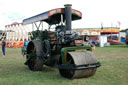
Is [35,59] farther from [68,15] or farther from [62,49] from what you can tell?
[68,15]

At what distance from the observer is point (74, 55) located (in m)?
4.54

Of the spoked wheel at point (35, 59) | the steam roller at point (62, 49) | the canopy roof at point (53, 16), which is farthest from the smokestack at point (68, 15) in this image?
the spoked wheel at point (35, 59)

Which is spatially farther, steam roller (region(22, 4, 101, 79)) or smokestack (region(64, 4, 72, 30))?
smokestack (region(64, 4, 72, 30))

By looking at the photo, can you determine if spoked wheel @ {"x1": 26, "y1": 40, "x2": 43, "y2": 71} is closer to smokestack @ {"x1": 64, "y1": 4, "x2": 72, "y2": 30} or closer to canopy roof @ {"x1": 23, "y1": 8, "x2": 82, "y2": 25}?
canopy roof @ {"x1": 23, "y1": 8, "x2": 82, "y2": 25}

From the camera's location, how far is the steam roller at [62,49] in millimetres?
4570

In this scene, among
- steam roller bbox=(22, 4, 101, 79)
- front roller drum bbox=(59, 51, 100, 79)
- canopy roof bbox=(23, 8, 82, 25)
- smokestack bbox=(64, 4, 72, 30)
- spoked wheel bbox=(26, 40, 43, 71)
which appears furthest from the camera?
spoked wheel bbox=(26, 40, 43, 71)

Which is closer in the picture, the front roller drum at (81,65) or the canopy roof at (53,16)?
the front roller drum at (81,65)

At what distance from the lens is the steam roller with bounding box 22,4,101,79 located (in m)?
4.57

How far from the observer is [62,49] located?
479 centimetres

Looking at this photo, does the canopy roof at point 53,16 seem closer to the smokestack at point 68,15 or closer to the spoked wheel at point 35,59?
the smokestack at point 68,15

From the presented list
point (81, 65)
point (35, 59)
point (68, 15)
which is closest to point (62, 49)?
point (81, 65)

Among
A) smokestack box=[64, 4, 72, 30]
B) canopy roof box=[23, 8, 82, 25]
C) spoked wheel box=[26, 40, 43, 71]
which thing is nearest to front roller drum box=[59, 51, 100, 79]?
smokestack box=[64, 4, 72, 30]

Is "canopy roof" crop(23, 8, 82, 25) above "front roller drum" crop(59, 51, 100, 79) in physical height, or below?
above

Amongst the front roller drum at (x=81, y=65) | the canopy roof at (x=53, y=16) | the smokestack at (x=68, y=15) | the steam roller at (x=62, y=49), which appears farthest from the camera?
the canopy roof at (x=53, y=16)
